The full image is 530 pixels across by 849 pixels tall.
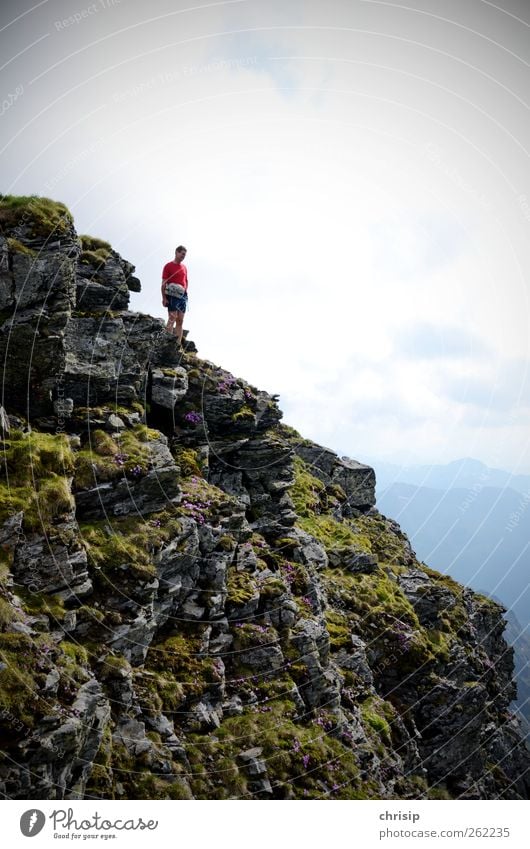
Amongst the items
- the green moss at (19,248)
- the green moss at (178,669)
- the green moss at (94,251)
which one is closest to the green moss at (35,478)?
the green moss at (178,669)

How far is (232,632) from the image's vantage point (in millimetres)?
18812

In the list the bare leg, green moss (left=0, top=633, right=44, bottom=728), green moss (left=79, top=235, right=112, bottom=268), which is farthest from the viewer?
the bare leg

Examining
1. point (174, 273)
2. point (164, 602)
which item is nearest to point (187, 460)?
point (164, 602)

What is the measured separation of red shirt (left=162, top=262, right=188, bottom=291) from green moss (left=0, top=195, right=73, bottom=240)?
551 centimetres

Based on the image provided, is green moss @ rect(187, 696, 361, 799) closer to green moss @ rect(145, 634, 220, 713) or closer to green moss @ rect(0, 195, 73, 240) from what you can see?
green moss @ rect(145, 634, 220, 713)

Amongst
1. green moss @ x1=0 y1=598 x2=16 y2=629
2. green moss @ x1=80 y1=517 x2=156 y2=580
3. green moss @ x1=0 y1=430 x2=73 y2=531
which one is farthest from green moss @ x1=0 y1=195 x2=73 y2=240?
green moss @ x1=0 y1=598 x2=16 y2=629

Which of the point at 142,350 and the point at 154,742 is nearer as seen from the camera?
the point at 154,742

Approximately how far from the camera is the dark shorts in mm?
26000

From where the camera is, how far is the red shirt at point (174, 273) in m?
25.3

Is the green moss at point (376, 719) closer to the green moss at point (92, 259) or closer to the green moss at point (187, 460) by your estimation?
the green moss at point (187, 460)

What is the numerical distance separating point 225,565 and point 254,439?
9.89m

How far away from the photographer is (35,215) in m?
20.2
